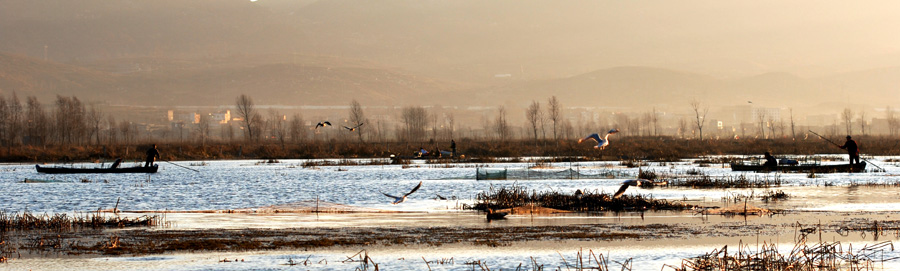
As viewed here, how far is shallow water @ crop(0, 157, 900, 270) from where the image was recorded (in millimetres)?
14852

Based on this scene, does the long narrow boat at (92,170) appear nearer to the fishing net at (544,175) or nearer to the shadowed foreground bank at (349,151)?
the fishing net at (544,175)

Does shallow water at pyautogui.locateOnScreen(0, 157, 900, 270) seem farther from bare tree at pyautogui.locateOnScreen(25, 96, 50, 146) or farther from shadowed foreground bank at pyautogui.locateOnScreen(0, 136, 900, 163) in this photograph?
bare tree at pyautogui.locateOnScreen(25, 96, 50, 146)

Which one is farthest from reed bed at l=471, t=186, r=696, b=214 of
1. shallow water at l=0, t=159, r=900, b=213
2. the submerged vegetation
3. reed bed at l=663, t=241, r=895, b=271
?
the submerged vegetation

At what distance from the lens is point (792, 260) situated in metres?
13.1

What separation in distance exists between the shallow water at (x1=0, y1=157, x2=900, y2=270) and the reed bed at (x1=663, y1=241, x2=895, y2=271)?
58cm

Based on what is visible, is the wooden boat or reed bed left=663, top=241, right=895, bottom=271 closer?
reed bed left=663, top=241, right=895, bottom=271

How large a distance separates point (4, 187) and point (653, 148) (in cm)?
6075

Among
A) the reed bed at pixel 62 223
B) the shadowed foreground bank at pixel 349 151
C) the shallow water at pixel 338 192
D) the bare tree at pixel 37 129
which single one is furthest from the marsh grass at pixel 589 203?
the bare tree at pixel 37 129

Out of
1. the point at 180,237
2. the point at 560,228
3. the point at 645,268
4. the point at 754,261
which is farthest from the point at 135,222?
the point at 754,261

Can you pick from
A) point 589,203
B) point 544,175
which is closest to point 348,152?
point 544,175

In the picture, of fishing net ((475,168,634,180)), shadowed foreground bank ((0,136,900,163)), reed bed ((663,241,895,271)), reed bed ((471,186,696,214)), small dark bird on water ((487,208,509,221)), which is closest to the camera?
reed bed ((663,241,895,271))

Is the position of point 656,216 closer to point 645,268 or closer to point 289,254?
point 645,268

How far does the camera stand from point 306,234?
18.7 m

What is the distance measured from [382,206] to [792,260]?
48.7 feet
